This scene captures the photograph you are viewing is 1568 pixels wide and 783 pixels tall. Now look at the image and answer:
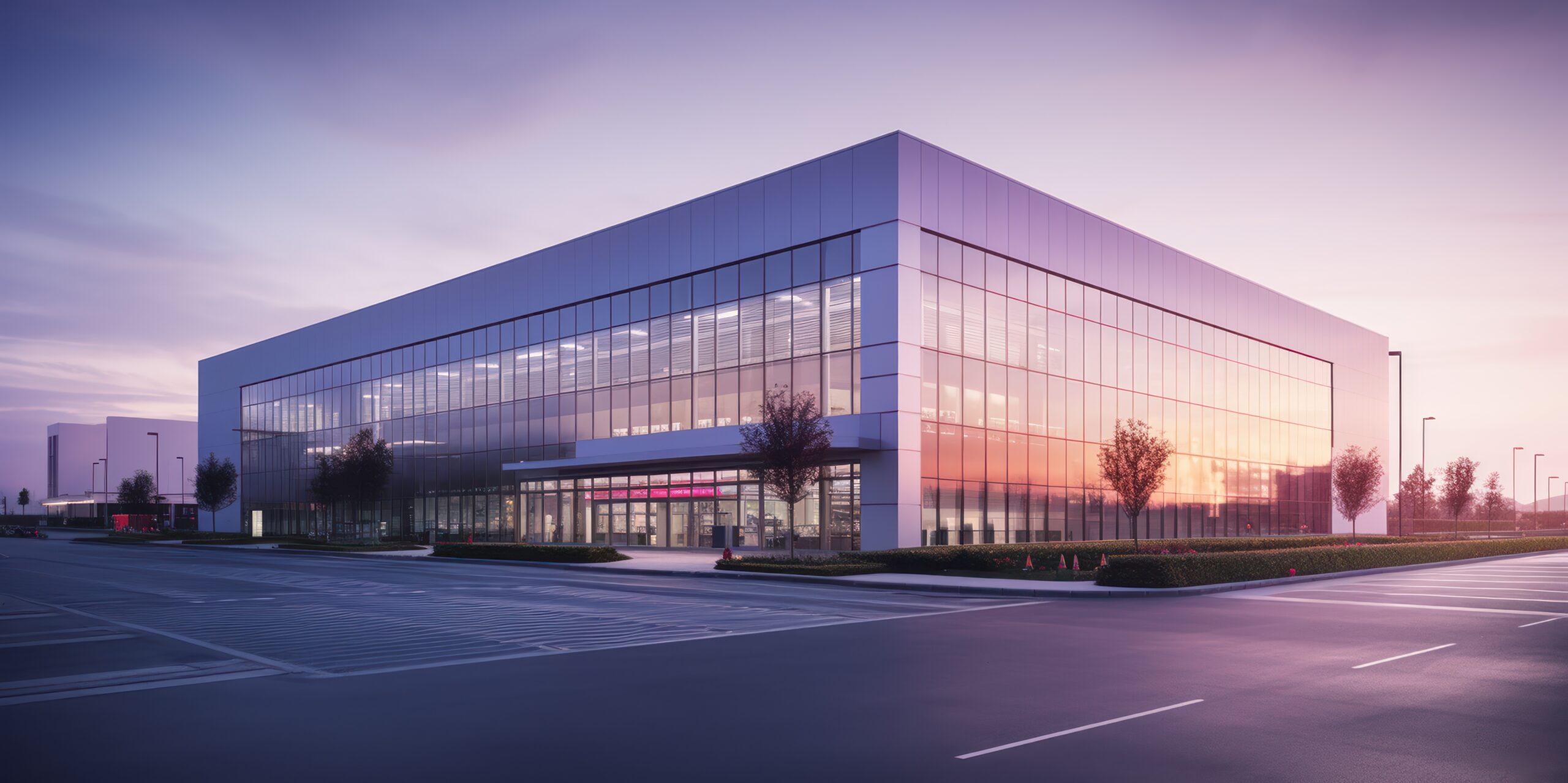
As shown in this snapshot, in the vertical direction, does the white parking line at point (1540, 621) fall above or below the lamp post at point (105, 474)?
above

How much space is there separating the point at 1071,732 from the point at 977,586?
15.5 metres

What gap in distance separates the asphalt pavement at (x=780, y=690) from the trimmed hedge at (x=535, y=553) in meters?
15.3

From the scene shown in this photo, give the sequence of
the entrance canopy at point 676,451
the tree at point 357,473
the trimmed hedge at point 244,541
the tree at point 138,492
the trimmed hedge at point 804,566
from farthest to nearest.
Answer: the tree at point 138,492
the trimmed hedge at point 244,541
the tree at point 357,473
the entrance canopy at point 676,451
the trimmed hedge at point 804,566

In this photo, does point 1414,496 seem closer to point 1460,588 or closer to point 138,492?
point 1460,588

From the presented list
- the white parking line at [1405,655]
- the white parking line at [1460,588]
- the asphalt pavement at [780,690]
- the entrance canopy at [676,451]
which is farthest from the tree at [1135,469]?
the white parking line at [1405,655]

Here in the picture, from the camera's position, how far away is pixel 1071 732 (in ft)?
27.8

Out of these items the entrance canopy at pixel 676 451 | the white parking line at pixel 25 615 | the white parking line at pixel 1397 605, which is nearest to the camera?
the white parking line at pixel 25 615

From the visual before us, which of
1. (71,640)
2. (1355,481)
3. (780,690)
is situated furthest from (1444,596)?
(1355,481)

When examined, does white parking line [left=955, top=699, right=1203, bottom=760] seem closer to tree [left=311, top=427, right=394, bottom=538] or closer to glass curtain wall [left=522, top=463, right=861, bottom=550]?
glass curtain wall [left=522, top=463, right=861, bottom=550]

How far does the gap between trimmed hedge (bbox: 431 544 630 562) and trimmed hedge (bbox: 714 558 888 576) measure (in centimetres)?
665

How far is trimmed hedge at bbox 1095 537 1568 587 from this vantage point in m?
24.2

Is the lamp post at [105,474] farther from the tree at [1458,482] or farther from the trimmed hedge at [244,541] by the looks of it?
the tree at [1458,482]

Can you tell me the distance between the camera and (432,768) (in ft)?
23.8

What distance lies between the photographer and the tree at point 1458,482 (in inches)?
2375
